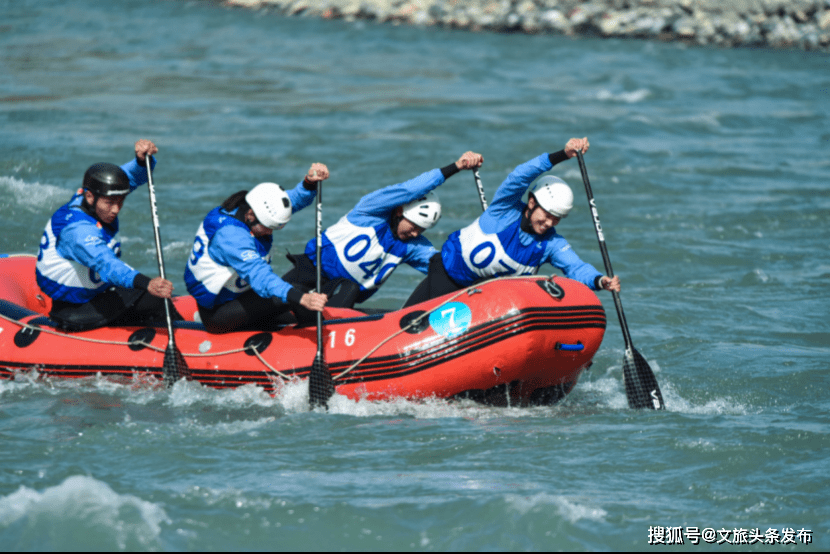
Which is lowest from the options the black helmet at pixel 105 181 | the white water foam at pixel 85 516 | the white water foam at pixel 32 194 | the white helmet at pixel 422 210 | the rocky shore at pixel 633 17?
the white water foam at pixel 85 516

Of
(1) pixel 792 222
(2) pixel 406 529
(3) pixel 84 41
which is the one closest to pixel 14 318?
(2) pixel 406 529

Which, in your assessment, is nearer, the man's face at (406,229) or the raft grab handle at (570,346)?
the raft grab handle at (570,346)

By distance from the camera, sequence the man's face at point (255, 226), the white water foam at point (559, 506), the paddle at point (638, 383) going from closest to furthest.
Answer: the white water foam at point (559, 506)
the man's face at point (255, 226)
the paddle at point (638, 383)

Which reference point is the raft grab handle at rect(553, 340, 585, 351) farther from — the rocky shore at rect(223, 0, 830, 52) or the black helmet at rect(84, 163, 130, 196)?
the rocky shore at rect(223, 0, 830, 52)

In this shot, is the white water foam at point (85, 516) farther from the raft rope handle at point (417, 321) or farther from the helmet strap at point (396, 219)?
the helmet strap at point (396, 219)

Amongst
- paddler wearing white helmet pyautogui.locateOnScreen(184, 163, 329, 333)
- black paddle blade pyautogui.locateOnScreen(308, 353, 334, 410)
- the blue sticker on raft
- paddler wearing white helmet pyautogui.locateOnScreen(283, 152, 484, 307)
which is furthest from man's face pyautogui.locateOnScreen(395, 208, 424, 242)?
black paddle blade pyautogui.locateOnScreen(308, 353, 334, 410)

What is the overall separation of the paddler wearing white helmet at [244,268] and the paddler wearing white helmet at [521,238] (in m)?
1.08

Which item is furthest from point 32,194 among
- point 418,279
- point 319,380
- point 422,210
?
point 319,380

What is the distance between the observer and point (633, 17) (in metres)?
28.8

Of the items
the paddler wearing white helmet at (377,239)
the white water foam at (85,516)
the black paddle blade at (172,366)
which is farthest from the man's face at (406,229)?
the white water foam at (85,516)

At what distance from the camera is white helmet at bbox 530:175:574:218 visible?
6.25m

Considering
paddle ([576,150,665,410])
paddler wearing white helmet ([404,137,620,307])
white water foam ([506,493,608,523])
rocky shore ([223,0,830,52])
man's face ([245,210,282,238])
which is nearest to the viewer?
white water foam ([506,493,608,523])

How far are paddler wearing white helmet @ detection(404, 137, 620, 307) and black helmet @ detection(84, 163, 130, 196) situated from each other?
2.21 meters

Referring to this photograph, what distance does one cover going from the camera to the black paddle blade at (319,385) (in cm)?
614
